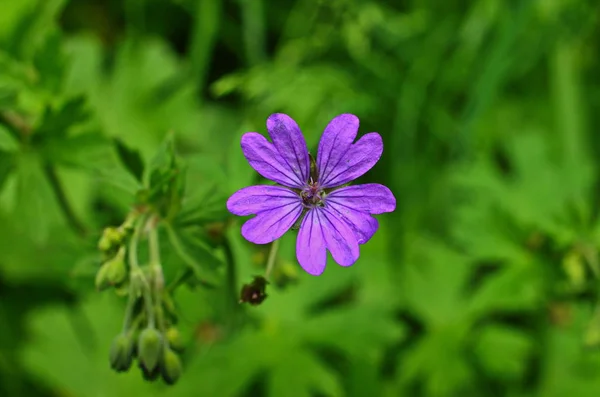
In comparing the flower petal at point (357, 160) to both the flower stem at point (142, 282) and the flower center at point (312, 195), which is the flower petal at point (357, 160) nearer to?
the flower center at point (312, 195)

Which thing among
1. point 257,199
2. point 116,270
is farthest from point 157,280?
point 257,199

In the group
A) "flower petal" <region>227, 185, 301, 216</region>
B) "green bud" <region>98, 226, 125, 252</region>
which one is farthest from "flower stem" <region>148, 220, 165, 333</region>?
"flower petal" <region>227, 185, 301, 216</region>

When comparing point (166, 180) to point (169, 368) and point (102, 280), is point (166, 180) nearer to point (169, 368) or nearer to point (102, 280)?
point (102, 280)

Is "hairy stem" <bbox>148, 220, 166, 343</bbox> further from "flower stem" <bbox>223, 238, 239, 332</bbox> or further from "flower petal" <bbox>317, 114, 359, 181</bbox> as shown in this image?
"flower petal" <bbox>317, 114, 359, 181</bbox>

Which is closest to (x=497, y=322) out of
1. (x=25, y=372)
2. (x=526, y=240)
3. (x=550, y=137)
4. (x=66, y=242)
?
(x=526, y=240)

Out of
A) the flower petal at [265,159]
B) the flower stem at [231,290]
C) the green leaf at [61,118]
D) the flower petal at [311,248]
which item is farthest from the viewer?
the green leaf at [61,118]

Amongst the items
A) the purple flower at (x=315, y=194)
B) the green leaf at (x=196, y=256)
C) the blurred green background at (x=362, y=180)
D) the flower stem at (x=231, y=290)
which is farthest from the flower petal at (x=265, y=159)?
the blurred green background at (x=362, y=180)

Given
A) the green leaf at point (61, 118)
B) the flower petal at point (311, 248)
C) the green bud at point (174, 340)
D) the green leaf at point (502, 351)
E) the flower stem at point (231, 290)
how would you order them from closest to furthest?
the flower petal at point (311, 248) → the green bud at point (174, 340) → the flower stem at point (231, 290) → the green leaf at point (61, 118) → the green leaf at point (502, 351)
